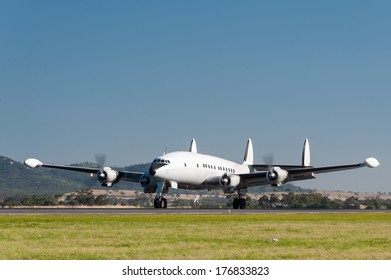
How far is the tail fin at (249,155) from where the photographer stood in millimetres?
104875

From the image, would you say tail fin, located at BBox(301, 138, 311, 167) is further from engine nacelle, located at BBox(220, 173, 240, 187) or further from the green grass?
the green grass

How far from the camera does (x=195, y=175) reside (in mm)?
79500

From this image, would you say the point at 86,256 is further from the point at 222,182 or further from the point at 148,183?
the point at 222,182

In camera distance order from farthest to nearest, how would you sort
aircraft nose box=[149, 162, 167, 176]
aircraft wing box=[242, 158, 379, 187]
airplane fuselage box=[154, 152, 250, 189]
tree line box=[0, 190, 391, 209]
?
tree line box=[0, 190, 391, 209], aircraft wing box=[242, 158, 379, 187], airplane fuselage box=[154, 152, 250, 189], aircraft nose box=[149, 162, 167, 176]

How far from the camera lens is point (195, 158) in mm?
80062

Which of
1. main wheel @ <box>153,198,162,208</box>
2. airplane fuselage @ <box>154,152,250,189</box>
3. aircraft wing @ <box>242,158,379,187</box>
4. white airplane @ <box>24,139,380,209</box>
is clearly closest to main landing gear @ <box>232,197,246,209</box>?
white airplane @ <box>24,139,380,209</box>

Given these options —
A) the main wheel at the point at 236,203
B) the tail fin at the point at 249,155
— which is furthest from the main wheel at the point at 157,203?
the tail fin at the point at 249,155

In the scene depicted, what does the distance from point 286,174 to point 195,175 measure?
9506 mm

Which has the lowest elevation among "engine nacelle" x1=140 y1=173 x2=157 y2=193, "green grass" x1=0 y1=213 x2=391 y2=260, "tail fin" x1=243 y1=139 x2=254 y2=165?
"green grass" x1=0 y1=213 x2=391 y2=260

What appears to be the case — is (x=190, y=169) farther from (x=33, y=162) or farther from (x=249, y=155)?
(x=249, y=155)

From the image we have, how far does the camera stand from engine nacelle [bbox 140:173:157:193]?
254 feet

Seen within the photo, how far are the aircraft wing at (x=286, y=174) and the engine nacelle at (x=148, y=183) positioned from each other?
1171 centimetres

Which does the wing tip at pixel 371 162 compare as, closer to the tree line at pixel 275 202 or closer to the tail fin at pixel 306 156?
the tail fin at pixel 306 156
